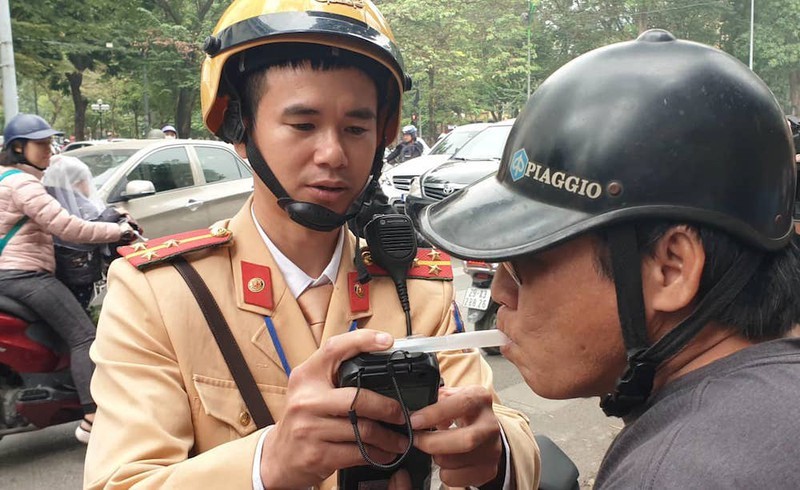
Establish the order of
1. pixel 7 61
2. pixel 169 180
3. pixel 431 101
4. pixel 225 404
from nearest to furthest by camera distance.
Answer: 1. pixel 225 404
2. pixel 169 180
3. pixel 7 61
4. pixel 431 101

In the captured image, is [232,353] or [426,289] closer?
[232,353]

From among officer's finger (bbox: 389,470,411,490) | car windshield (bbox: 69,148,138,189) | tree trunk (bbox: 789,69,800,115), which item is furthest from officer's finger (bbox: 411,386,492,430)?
tree trunk (bbox: 789,69,800,115)

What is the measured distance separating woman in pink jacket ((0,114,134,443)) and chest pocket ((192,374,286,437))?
2.55 meters

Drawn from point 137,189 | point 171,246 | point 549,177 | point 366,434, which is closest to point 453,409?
point 366,434

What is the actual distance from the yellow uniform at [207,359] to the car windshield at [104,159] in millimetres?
5390

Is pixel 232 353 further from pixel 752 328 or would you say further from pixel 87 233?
pixel 87 233

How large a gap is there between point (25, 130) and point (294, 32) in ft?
10.3

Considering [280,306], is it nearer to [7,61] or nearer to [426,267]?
[426,267]

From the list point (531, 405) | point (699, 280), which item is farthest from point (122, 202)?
point (699, 280)

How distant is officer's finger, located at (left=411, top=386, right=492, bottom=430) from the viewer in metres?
1.22

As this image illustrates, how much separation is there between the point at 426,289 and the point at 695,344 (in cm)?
77

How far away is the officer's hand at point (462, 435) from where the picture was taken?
4.11 ft

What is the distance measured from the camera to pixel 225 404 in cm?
145

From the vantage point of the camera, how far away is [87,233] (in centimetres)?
397
